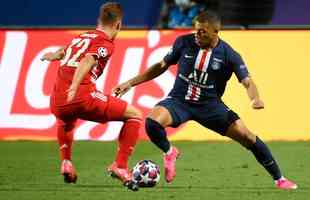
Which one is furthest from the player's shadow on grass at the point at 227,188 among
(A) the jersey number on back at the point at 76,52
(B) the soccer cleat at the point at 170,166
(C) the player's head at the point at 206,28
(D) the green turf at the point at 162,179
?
(A) the jersey number on back at the point at 76,52

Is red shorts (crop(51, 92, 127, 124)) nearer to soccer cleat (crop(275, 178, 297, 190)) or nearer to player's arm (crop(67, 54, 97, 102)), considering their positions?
player's arm (crop(67, 54, 97, 102))

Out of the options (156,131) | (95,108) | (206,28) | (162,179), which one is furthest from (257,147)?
(95,108)

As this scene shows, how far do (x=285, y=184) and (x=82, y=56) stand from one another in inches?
102

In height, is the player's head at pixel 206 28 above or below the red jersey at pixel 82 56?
above

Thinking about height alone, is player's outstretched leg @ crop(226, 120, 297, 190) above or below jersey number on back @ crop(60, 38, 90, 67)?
below

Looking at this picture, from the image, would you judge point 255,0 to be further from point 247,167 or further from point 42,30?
point 247,167

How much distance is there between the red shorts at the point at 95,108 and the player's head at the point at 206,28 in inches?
43.4

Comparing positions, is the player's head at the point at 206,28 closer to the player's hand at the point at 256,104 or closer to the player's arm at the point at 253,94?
the player's arm at the point at 253,94

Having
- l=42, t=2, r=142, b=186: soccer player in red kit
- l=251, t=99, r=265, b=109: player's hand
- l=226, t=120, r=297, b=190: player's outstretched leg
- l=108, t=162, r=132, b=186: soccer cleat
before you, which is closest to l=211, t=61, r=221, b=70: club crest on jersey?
l=226, t=120, r=297, b=190: player's outstretched leg

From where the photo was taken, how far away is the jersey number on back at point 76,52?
10508 mm

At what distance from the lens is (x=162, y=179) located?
11.9m

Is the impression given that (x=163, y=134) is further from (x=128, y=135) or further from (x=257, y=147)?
(x=257, y=147)

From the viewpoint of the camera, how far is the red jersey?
411 inches

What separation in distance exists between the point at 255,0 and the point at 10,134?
18.5 feet
